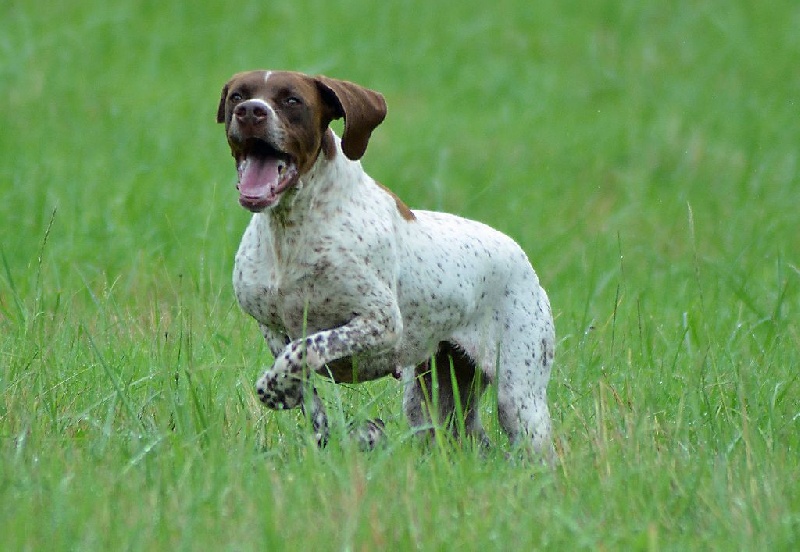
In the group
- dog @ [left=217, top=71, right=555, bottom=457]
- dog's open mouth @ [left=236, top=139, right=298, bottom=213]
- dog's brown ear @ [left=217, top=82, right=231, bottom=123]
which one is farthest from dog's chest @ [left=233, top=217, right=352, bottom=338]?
dog's brown ear @ [left=217, top=82, right=231, bottom=123]

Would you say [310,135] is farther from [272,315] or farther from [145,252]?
[145,252]

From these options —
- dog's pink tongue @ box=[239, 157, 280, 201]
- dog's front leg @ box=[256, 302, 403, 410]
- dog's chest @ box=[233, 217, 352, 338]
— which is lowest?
dog's front leg @ box=[256, 302, 403, 410]

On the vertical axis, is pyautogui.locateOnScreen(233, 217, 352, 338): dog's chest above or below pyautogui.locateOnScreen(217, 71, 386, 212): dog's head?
below

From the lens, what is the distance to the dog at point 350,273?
15.6ft

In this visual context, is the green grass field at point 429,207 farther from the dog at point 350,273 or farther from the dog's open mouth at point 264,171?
the dog's open mouth at point 264,171

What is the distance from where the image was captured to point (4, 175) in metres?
9.21

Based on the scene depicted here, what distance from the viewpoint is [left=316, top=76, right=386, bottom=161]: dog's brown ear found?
4.87 meters

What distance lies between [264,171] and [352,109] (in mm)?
371

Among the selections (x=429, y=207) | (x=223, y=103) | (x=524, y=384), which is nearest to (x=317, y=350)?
(x=223, y=103)

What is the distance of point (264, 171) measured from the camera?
15.7 ft

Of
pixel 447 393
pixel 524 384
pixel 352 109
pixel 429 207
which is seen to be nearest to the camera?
pixel 352 109

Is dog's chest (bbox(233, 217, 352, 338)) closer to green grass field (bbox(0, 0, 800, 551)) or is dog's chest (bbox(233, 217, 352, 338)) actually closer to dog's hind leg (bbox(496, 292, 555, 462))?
green grass field (bbox(0, 0, 800, 551))

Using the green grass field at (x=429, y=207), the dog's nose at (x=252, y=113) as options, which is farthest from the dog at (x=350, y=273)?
the green grass field at (x=429, y=207)

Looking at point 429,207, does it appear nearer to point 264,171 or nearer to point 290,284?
point 290,284
